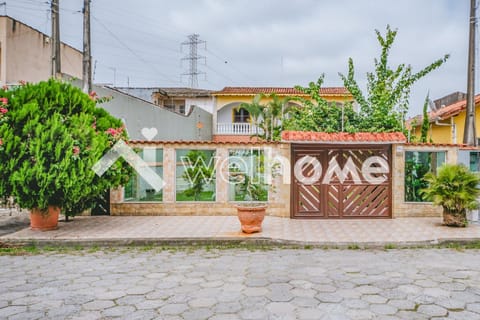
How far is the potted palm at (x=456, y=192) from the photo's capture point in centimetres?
927

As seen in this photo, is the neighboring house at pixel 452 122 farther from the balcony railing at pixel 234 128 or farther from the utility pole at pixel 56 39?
the utility pole at pixel 56 39

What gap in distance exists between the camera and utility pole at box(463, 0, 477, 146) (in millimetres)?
13172

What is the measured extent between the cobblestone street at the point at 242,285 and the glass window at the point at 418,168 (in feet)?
10.7

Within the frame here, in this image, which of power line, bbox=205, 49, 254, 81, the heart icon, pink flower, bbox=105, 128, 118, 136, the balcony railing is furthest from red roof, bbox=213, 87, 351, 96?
pink flower, bbox=105, 128, 118, 136

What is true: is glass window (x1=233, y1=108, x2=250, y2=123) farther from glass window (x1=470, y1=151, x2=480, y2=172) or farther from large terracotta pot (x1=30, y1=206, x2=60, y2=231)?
large terracotta pot (x1=30, y1=206, x2=60, y2=231)

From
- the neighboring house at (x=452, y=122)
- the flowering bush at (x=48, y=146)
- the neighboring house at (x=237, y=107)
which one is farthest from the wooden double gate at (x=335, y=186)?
the neighboring house at (x=237, y=107)

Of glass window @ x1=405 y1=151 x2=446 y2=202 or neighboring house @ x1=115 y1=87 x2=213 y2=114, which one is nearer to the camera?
glass window @ x1=405 y1=151 x2=446 y2=202

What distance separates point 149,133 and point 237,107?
1358cm

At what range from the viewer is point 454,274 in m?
5.98

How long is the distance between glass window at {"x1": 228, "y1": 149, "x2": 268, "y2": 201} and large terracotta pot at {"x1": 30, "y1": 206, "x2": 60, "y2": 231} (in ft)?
14.3

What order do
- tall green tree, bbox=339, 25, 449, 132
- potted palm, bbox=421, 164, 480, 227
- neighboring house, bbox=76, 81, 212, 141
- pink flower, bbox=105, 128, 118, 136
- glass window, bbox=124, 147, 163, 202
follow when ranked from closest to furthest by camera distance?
pink flower, bbox=105, 128, 118, 136 < potted palm, bbox=421, 164, 480, 227 < glass window, bbox=124, 147, 163, 202 < tall green tree, bbox=339, 25, 449, 132 < neighboring house, bbox=76, 81, 212, 141

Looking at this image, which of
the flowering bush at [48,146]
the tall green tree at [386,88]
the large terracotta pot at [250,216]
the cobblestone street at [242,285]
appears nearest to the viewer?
the cobblestone street at [242,285]

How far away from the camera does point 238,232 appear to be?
877 cm

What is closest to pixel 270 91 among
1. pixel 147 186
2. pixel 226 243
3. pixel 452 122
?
pixel 452 122
